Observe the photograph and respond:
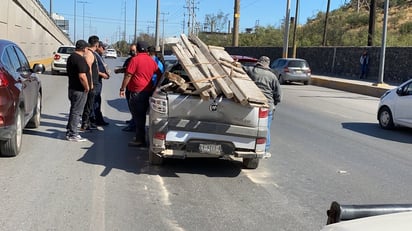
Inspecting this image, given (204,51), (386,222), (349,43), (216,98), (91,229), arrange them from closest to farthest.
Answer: (386,222), (91,229), (216,98), (204,51), (349,43)

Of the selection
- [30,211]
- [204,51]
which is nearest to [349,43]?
[204,51]

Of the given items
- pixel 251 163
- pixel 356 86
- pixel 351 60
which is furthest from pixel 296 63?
pixel 251 163

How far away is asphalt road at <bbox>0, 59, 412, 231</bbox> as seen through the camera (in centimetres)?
521

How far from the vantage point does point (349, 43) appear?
4984 centimetres

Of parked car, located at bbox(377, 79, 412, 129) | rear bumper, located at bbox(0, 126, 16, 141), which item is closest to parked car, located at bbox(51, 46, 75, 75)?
parked car, located at bbox(377, 79, 412, 129)

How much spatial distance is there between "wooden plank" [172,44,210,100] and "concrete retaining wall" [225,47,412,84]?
942 inches

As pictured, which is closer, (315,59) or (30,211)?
(30,211)

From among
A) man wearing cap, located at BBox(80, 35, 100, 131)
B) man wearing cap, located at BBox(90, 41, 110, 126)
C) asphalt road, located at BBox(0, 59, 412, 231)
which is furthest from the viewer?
man wearing cap, located at BBox(90, 41, 110, 126)

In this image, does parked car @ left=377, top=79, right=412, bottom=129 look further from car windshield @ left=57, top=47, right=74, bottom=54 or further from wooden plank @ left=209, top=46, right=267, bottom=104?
car windshield @ left=57, top=47, right=74, bottom=54

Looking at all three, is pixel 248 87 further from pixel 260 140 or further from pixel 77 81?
pixel 77 81

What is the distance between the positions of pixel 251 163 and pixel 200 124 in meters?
1.18

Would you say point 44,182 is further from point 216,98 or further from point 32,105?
point 32,105

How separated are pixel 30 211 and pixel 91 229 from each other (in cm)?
83

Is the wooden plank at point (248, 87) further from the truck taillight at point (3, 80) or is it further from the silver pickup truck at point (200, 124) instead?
the truck taillight at point (3, 80)
